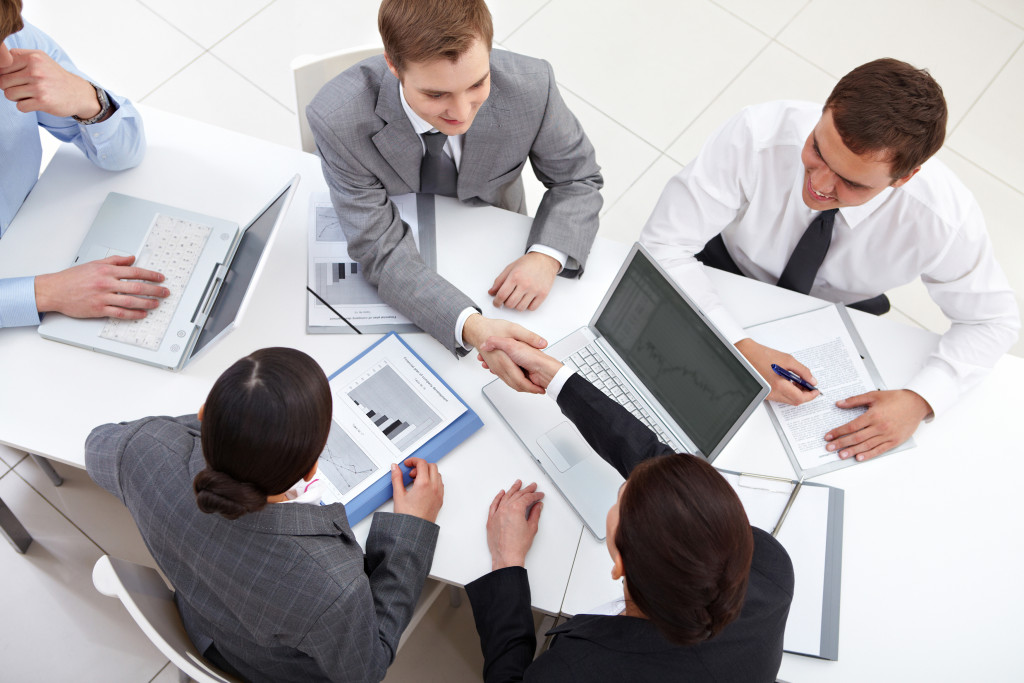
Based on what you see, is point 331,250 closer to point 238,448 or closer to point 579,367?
point 579,367

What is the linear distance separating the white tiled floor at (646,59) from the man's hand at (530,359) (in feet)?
3.65

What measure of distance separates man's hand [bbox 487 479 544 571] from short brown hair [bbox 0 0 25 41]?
128 cm

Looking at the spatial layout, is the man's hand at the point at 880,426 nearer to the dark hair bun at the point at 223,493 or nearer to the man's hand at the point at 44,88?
the dark hair bun at the point at 223,493

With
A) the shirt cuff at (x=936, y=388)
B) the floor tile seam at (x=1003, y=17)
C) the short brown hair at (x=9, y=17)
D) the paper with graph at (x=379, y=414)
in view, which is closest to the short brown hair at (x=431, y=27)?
the paper with graph at (x=379, y=414)

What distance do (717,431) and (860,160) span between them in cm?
58

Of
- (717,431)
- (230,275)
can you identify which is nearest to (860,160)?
(717,431)

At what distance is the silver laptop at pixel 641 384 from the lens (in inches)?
54.4

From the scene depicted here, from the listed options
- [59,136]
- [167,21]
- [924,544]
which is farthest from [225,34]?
[924,544]

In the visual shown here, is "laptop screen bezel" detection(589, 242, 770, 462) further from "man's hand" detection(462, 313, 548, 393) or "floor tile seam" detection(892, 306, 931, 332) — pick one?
"floor tile seam" detection(892, 306, 931, 332)

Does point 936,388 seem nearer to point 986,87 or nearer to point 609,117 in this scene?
point 609,117

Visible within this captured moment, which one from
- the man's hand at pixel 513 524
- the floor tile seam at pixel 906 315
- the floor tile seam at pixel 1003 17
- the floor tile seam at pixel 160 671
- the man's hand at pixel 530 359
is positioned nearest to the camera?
the man's hand at pixel 513 524

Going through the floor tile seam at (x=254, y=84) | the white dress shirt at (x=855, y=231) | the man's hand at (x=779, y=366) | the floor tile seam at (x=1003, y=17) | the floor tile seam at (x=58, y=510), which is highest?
the floor tile seam at (x=1003, y=17)

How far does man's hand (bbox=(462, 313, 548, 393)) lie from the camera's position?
5.06 ft

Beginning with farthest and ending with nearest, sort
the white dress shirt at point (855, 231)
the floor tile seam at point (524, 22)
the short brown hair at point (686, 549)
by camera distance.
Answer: the floor tile seam at point (524, 22), the white dress shirt at point (855, 231), the short brown hair at point (686, 549)
